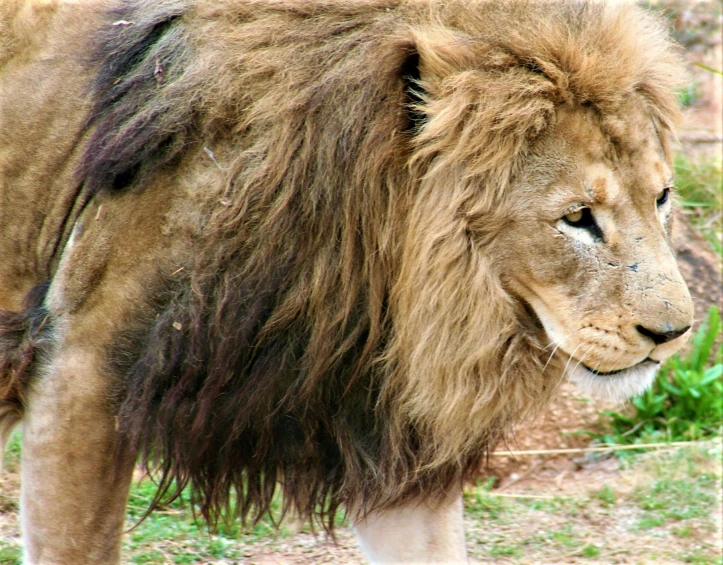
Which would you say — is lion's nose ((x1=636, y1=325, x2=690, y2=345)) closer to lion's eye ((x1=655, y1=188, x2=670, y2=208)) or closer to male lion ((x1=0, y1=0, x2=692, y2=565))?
male lion ((x1=0, y1=0, x2=692, y2=565))

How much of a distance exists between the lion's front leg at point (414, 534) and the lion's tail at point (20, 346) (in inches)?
37.2

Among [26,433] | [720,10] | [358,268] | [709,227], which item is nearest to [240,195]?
[358,268]

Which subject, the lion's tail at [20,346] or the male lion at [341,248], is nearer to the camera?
the male lion at [341,248]

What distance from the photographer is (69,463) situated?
2354 mm

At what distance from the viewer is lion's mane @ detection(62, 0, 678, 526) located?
2.25 m

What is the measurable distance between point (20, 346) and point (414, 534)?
3.75 feet

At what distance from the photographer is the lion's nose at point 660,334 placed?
87.0 inches

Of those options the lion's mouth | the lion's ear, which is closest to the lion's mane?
the lion's ear

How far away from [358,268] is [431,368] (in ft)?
0.97

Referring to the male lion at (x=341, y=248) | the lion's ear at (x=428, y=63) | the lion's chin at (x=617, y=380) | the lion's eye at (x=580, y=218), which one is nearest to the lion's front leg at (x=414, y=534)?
the male lion at (x=341, y=248)

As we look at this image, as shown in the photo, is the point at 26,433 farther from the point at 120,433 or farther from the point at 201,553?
the point at 201,553

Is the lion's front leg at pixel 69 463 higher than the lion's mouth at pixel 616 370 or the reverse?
the reverse

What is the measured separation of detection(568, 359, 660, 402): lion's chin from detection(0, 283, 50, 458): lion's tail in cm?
129

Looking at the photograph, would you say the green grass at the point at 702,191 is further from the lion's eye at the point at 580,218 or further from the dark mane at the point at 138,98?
the dark mane at the point at 138,98
